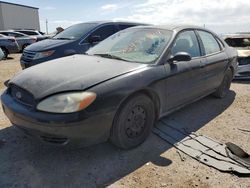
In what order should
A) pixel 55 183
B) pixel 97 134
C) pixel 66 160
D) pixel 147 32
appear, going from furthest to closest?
pixel 147 32 < pixel 66 160 < pixel 97 134 < pixel 55 183

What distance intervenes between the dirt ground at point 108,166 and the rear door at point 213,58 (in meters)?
1.14

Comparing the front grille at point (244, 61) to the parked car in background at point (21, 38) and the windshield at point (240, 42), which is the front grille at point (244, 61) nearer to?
the windshield at point (240, 42)

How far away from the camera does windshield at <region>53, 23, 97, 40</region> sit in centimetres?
748

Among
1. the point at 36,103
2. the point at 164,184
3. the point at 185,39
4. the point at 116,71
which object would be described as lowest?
the point at 164,184

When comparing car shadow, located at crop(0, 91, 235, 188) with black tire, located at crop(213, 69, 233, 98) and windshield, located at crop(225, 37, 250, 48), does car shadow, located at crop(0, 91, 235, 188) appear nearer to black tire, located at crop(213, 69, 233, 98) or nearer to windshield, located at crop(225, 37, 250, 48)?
black tire, located at crop(213, 69, 233, 98)

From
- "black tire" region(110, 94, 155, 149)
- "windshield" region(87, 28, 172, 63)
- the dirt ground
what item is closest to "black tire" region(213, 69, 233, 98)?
the dirt ground

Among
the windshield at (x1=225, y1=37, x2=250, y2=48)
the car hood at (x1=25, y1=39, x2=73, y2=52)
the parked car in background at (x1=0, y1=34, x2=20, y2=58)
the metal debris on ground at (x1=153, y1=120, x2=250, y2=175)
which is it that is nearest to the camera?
the metal debris on ground at (x1=153, y1=120, x2=250, y2=175)

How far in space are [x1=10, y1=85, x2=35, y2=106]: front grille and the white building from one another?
45993 mm

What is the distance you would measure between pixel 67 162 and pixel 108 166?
1.60 feet

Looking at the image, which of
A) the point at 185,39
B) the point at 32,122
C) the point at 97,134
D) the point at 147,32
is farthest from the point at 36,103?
the point at 185,39

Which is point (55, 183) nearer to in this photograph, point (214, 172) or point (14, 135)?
point (14, 135)

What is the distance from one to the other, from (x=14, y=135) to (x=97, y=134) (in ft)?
5.02

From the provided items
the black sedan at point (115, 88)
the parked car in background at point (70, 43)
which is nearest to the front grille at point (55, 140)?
the black sedan at point (115, 88)

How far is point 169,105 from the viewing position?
4.04m
